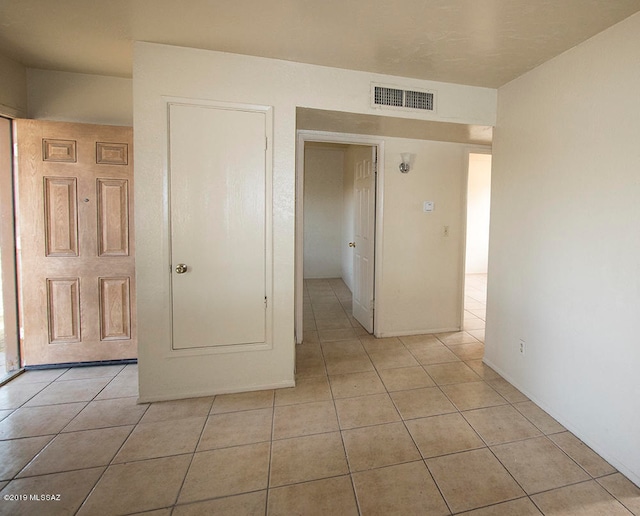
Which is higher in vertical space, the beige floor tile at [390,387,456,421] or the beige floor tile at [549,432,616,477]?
the beige floor tile at [390,387,456,421]

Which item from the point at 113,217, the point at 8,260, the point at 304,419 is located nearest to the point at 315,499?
the point at 304,419

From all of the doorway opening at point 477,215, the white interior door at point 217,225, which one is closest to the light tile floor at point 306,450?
the white interior door at point 217,225

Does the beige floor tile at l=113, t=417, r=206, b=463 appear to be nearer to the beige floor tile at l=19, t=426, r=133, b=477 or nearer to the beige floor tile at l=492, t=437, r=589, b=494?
the beige floor tile at l=19, t=426, r=133, b=477

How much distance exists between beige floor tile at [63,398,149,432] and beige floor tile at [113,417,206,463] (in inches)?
6.1

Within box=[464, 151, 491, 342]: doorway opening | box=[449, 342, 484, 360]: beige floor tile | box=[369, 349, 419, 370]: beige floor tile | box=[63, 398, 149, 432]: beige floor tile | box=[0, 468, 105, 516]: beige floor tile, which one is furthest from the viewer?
box=[464, 151, 491, 342]: doorway opening

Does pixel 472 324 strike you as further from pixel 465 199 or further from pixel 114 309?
pixel 114 309

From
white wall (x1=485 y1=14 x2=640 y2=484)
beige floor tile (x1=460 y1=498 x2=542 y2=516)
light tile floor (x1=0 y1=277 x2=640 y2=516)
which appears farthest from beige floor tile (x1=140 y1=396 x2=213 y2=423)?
white wall (x1=485 y1=14 x2=640 y2=484)

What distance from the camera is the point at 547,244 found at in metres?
2.24

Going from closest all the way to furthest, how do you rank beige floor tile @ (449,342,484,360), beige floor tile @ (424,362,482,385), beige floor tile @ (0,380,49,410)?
1. beige floor tile @ (0,380,49,410)
2. beige floor tile @ (424,362,482,385)
3. beige floor tile @ (449,342,484,360)

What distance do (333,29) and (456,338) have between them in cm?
314

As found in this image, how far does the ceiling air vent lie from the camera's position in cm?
252

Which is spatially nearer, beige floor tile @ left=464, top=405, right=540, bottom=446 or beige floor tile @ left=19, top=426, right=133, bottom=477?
beige floor tile @ left=19, top=426, right=133, bottom=477

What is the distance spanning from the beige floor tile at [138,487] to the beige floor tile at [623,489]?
216cm

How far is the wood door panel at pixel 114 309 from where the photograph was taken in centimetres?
284
